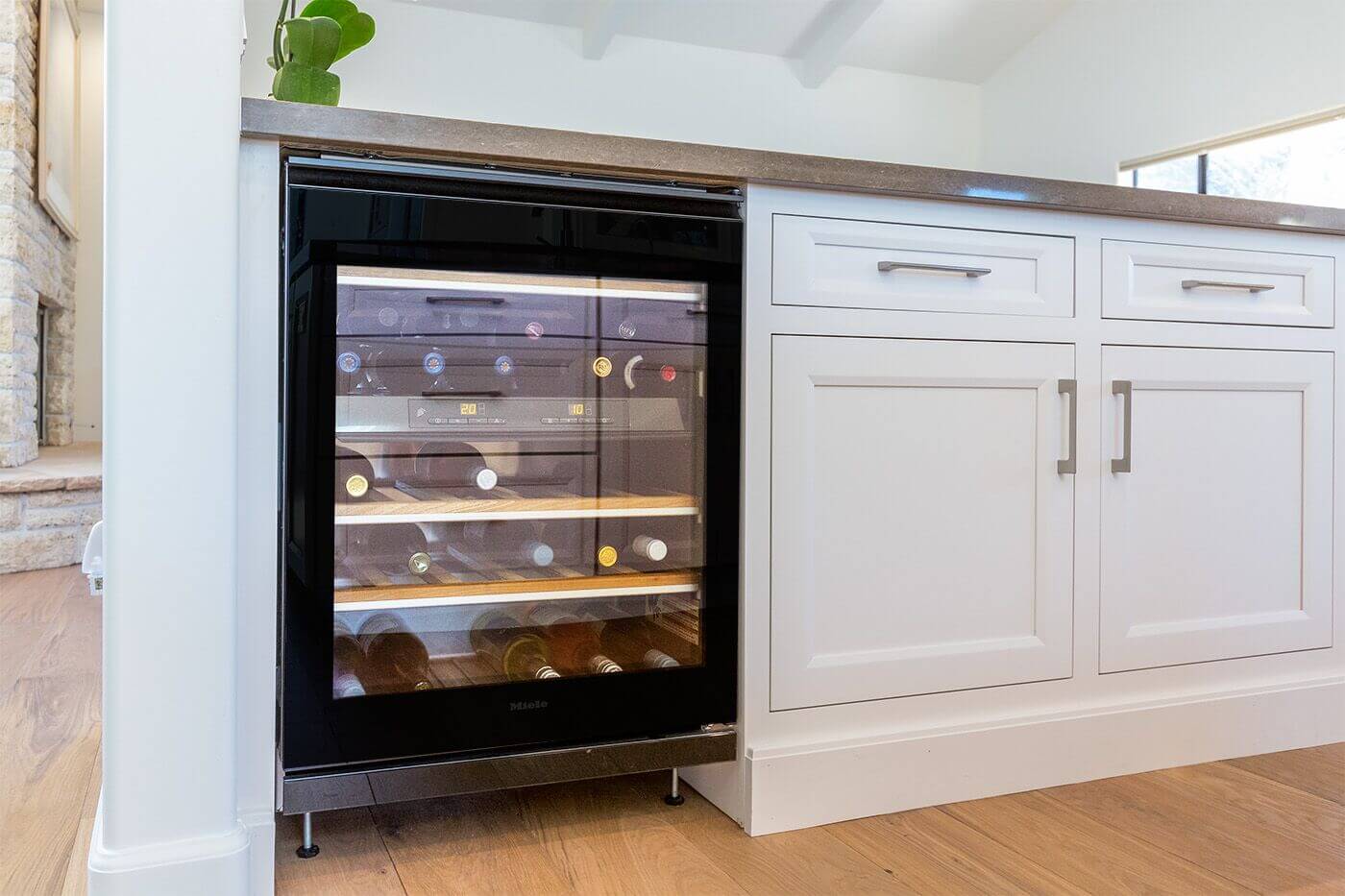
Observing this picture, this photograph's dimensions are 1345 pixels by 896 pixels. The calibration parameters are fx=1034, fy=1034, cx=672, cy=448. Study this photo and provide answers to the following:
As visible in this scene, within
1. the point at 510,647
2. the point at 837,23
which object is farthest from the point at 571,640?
the point at 837,23

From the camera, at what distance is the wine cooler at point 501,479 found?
1.37 metres

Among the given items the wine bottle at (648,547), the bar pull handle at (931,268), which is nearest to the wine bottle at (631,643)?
the wine bottle at (648,547)

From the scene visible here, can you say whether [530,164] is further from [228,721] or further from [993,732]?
[993,732]

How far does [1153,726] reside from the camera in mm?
1876

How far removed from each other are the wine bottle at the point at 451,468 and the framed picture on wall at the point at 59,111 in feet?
14.4

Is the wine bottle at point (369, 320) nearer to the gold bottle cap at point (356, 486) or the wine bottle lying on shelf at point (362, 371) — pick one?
the wine bottle lying on shelf at point (362, 371)

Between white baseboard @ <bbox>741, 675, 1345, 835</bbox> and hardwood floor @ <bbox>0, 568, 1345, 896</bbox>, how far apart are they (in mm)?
29

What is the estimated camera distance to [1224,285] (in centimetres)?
191

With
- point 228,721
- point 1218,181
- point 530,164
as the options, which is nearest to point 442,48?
point 1218,181

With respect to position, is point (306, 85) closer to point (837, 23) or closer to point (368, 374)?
point (368, 374)

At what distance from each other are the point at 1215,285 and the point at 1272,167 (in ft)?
14.3

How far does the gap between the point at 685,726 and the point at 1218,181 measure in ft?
18.4

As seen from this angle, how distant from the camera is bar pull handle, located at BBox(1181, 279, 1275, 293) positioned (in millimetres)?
1893

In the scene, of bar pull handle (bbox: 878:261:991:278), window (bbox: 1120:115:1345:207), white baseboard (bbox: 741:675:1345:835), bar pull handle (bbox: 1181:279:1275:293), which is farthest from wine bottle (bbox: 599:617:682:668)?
window (bbox: 1120:115:1345:207)
